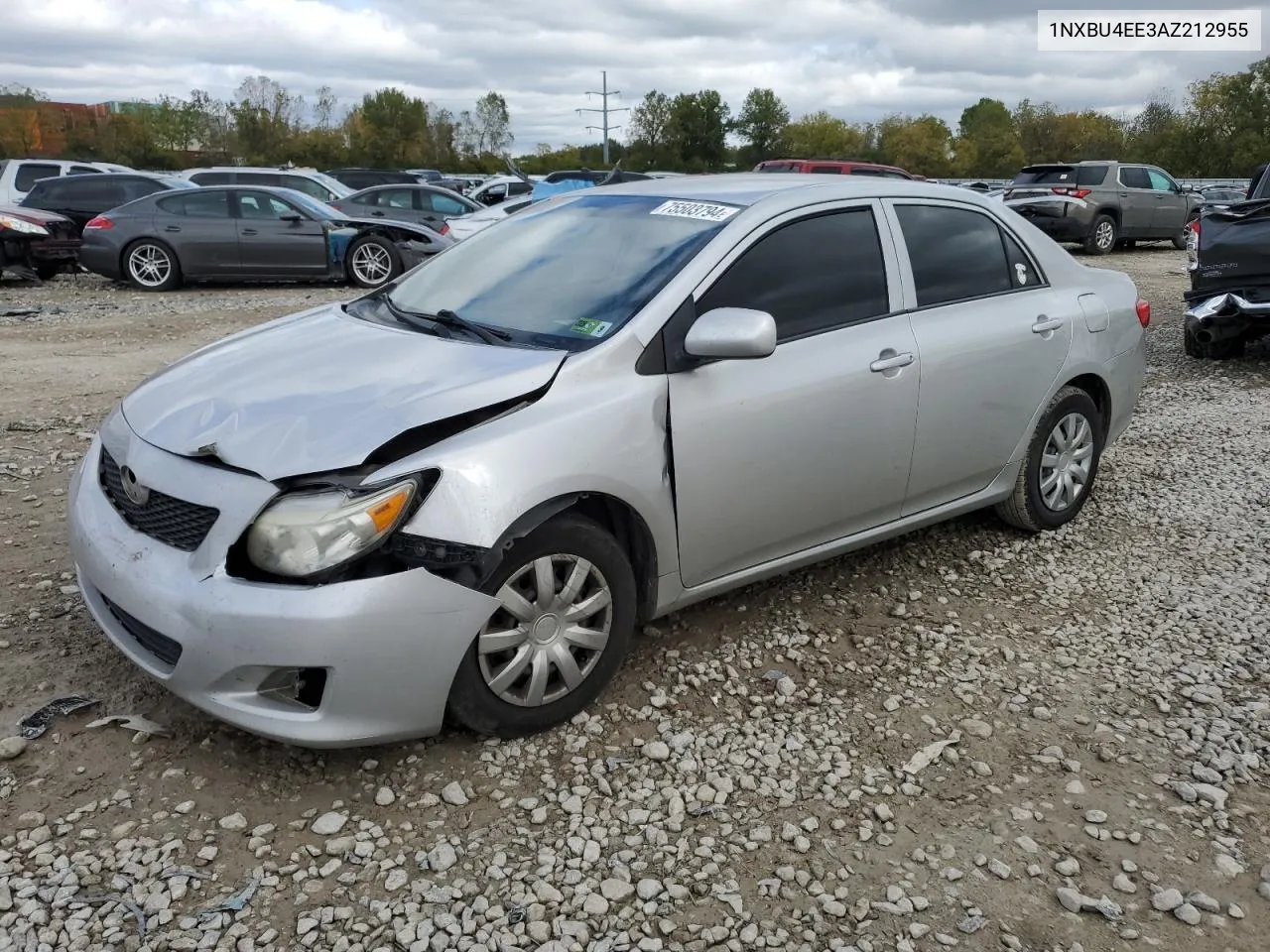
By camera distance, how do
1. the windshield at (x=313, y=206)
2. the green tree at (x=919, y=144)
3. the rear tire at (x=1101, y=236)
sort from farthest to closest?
the green tree at (x=919, y=144) < the rear tire at (x=1101, y=236) < the windshield at (x=313, y=206)

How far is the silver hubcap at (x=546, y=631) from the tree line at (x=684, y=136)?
2341 inches

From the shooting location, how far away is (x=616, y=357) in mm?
3152

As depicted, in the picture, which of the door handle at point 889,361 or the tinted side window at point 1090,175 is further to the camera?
the tinted side window at point 1090,175

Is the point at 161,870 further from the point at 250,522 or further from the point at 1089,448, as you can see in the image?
the point at 1089,448

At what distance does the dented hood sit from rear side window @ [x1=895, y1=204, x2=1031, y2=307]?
68.0 inches

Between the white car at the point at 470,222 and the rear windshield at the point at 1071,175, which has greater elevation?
the rear windshield at the point at 1071,175

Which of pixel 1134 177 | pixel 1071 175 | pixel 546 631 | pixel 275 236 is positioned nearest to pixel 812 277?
pixel 546 631

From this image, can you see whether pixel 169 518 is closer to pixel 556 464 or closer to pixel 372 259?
pixel 556 464

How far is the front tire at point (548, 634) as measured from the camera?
9.50 ft

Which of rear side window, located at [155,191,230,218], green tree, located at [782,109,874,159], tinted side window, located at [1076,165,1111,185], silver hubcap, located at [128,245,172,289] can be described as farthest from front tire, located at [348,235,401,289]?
green tree, located at [782,109,874,159]

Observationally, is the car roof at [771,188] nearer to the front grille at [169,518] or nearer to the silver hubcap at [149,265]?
the front grille at [169,518]

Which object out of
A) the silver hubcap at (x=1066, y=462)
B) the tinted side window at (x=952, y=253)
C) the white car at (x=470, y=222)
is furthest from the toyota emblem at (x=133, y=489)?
the white car at (x=470, y=222)

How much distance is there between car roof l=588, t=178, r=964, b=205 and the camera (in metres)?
3.81

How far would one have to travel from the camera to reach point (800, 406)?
352 centimetres
